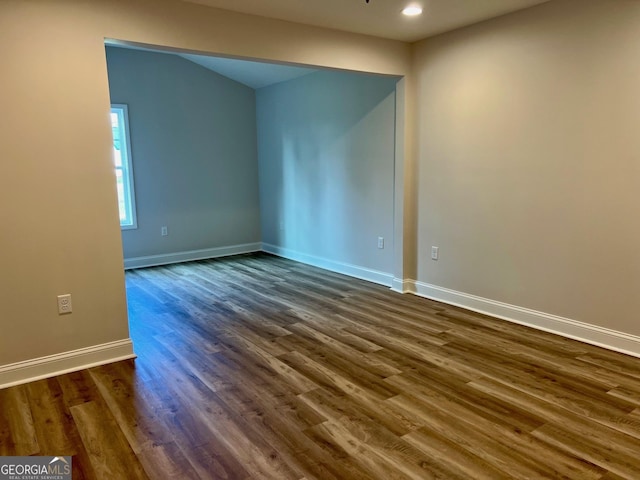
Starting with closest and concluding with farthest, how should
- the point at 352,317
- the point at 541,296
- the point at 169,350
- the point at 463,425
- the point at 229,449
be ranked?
the point at 229,449
the point at 463,425
the point at 169,350
the point at 541,296
the point at 352,317

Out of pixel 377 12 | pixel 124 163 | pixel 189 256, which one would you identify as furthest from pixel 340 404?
pixel 124 163

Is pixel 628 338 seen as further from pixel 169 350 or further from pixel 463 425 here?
pixel 169 350

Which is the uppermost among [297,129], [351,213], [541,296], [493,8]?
[493,8]

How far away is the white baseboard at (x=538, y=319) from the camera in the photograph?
3143 millimetres

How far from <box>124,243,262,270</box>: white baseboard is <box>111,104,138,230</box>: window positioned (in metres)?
0.49

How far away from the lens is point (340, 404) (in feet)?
8.30

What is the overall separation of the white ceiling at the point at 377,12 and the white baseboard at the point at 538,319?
2363mm

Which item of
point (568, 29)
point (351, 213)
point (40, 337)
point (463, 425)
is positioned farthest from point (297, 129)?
point (463, 425)

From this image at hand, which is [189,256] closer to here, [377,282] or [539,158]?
[377,282]

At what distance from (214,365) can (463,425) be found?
5.43ft

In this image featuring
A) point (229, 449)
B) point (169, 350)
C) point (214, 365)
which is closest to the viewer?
point (229, 449)

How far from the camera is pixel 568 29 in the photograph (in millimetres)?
3191

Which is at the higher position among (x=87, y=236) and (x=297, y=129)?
(x=297, y=129)

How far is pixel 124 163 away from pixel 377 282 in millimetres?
3676
